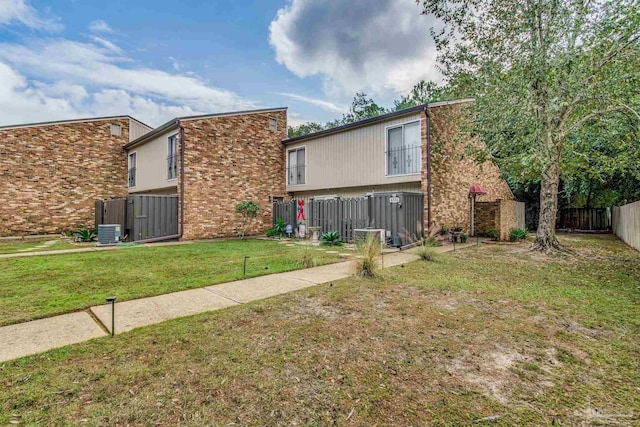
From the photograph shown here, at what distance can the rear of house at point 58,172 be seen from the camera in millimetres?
14828

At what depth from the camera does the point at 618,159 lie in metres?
9.60

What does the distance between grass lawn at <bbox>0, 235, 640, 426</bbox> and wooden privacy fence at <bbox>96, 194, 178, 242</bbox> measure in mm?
10336

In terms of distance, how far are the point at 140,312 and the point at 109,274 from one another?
3.13 meters

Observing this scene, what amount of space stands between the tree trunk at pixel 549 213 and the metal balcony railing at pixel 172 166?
14248 mm

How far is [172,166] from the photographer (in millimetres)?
14828

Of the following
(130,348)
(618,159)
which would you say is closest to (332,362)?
(130,348)

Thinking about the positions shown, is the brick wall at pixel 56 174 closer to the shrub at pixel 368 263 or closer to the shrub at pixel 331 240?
the shrub at pixel 331 240

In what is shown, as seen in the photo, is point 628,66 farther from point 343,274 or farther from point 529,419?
point 529,419

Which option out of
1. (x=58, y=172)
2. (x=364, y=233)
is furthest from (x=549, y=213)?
(x=58, y=172)

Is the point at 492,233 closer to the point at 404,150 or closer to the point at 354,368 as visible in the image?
the point at 404,150

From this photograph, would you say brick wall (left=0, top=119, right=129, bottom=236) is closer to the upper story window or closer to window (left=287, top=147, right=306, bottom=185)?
the upper story window

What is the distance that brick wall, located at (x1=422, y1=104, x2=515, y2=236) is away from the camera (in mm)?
12195

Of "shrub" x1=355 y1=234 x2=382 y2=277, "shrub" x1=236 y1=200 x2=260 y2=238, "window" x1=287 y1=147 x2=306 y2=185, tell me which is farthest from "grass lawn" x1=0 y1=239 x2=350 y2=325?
"window" x1=287 y1=147 x2=306 y2=185

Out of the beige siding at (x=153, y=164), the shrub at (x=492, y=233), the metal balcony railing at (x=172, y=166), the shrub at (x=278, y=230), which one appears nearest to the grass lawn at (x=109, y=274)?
the shrub at (x=278, y=230)
